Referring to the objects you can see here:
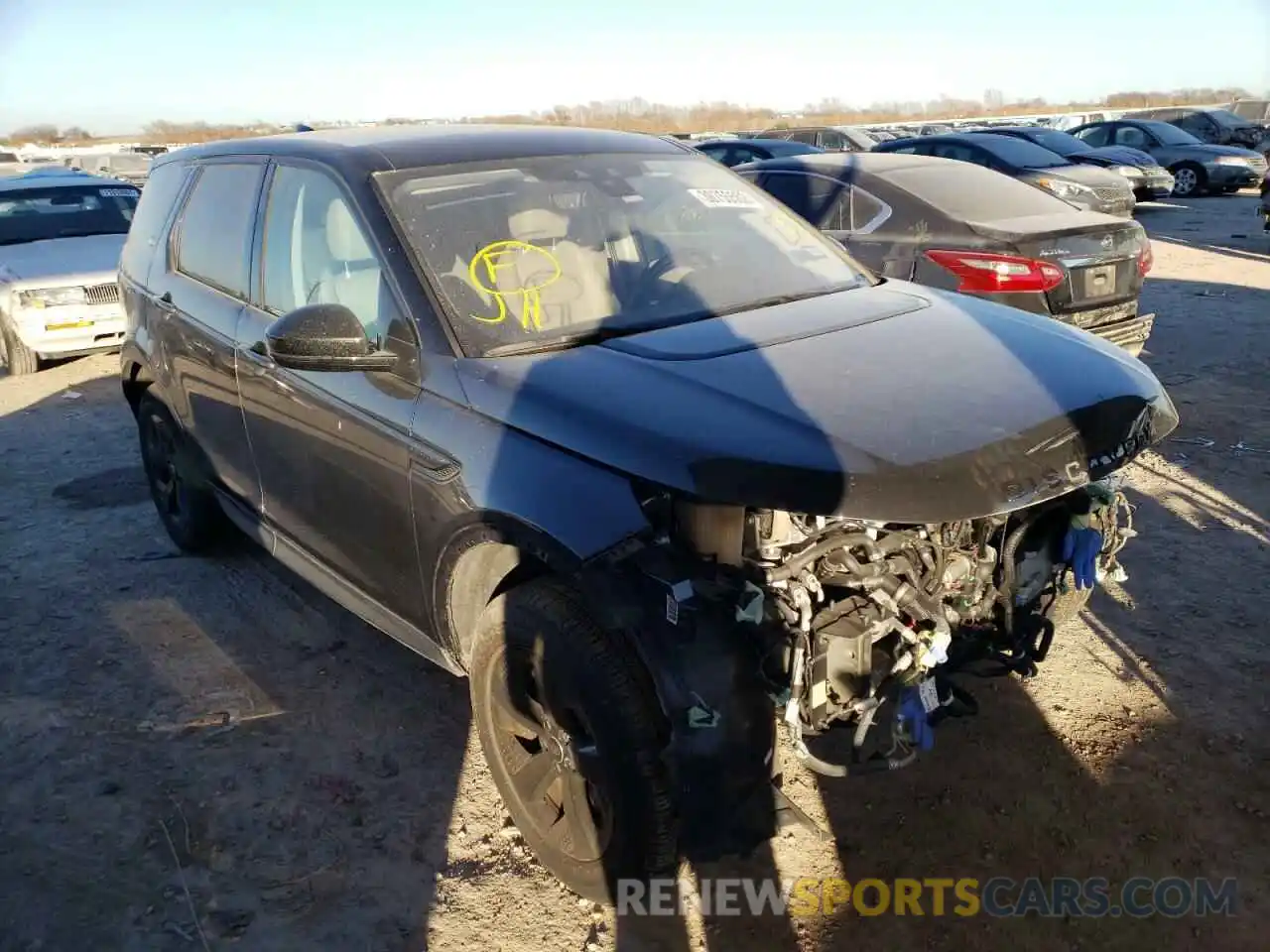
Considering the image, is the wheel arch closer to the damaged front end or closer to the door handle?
the damaged front end

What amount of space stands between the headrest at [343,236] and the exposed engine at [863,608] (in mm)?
1443

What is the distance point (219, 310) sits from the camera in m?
3.69

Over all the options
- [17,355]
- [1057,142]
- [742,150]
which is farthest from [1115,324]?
[1057,142]

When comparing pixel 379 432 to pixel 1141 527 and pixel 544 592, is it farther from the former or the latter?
pixel 1141 527

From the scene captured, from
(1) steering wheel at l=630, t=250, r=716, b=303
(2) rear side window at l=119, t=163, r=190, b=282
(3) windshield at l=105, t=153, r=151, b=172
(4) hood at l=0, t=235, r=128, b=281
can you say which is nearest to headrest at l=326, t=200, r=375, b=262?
(1) steering wheel at l=630, t=250, r=716, b=303

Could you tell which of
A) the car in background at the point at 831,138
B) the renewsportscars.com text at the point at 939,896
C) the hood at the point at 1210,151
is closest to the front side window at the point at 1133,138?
the hood at the point at 1210,151

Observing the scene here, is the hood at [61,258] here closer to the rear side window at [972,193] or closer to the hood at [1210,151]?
the rear side window at [972,193]

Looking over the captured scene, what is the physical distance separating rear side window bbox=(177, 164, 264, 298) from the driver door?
0.52 ft

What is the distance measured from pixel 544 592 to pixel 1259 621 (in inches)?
115

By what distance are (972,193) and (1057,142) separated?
40.1 ft

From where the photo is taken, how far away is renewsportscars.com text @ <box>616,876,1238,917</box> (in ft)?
8.20

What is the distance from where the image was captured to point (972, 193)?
6.15 meters

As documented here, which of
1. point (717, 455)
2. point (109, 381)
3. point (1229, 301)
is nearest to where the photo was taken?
point (717, 455)

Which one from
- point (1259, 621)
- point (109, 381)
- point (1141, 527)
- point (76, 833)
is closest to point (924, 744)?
point (1259, 621)
